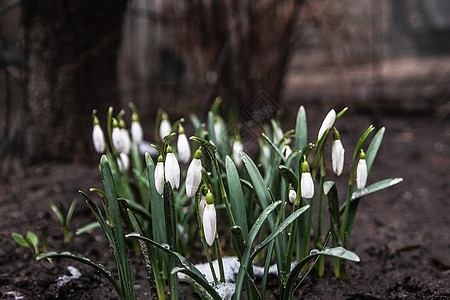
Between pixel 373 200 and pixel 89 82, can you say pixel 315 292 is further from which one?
pixel 89 82

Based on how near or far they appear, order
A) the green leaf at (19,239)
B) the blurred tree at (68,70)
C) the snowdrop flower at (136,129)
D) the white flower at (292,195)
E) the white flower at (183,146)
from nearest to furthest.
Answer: the white flower at (292,195) → the white flower at (183,146) → the green leaf at (19,239) → the snowdrop flower at (136,129) → the blurred tree at (68,70)

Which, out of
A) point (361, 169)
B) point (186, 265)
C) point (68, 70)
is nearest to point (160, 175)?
point (186, 265)

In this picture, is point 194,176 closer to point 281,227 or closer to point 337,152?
point 281,227

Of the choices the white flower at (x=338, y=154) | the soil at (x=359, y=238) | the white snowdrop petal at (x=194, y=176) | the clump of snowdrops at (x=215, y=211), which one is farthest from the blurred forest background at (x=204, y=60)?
the white snowdrop petal at (x=194, y=176)

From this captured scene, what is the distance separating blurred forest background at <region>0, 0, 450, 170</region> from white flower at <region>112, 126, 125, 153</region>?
113 cm

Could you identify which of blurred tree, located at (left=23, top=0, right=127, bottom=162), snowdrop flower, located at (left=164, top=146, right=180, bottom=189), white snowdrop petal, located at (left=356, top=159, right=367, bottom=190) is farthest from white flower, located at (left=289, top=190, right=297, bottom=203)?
blurred tree, located at (left=23, top=0, right=127, bottom=162)

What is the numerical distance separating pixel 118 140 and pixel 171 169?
512mm

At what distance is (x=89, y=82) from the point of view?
125 inches

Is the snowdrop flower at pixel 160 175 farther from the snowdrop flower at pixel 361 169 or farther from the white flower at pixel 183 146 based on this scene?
the snowdrop flower at pixel 361 169

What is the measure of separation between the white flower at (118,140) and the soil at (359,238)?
0.43 metres

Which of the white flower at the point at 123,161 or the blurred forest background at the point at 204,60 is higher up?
the blurred forest background at the point at 204,60

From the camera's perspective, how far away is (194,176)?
4.89 ft

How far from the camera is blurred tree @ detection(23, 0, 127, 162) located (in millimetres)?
3041

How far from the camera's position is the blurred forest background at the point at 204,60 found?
10.2ft
